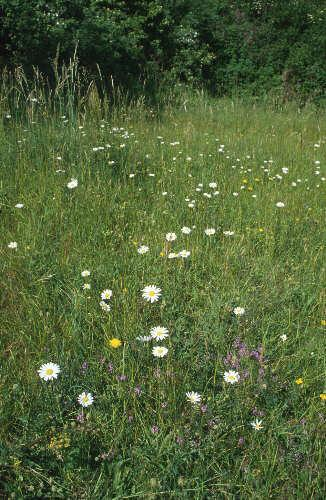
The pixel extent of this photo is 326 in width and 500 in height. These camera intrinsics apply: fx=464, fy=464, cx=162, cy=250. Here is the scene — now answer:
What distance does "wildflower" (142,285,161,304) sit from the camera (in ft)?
7.18

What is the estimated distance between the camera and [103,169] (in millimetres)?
3648

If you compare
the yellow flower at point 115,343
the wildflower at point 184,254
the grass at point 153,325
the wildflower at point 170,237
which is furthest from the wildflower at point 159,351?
the wildflower at point 170,237

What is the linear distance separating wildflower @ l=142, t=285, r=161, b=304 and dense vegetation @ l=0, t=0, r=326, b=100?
18.1 feet

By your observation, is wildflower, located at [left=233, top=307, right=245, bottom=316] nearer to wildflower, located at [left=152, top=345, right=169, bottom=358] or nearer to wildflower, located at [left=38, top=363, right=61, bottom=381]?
wildflower, located at [left=152, top=345, right=169, bottom=358]

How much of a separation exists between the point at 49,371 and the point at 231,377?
2.30ft

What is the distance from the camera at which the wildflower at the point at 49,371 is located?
173cm

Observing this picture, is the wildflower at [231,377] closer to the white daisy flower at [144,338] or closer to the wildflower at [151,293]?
the white daisy flower at [144,338]

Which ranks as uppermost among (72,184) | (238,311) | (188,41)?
(188,41)

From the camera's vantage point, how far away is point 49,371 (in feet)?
5.80

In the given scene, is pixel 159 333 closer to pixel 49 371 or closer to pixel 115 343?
pixel 115 343

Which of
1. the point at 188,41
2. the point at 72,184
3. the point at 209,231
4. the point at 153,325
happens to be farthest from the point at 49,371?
the point at 188,41

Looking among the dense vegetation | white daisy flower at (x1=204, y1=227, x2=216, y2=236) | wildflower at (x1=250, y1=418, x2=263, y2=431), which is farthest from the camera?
the dense vegetation

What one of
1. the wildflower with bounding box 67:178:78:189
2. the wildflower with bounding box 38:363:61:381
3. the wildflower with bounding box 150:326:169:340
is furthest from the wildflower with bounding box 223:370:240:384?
the wildflower with bounding box 67:178:78:189

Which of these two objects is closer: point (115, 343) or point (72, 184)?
point (115, 343)
